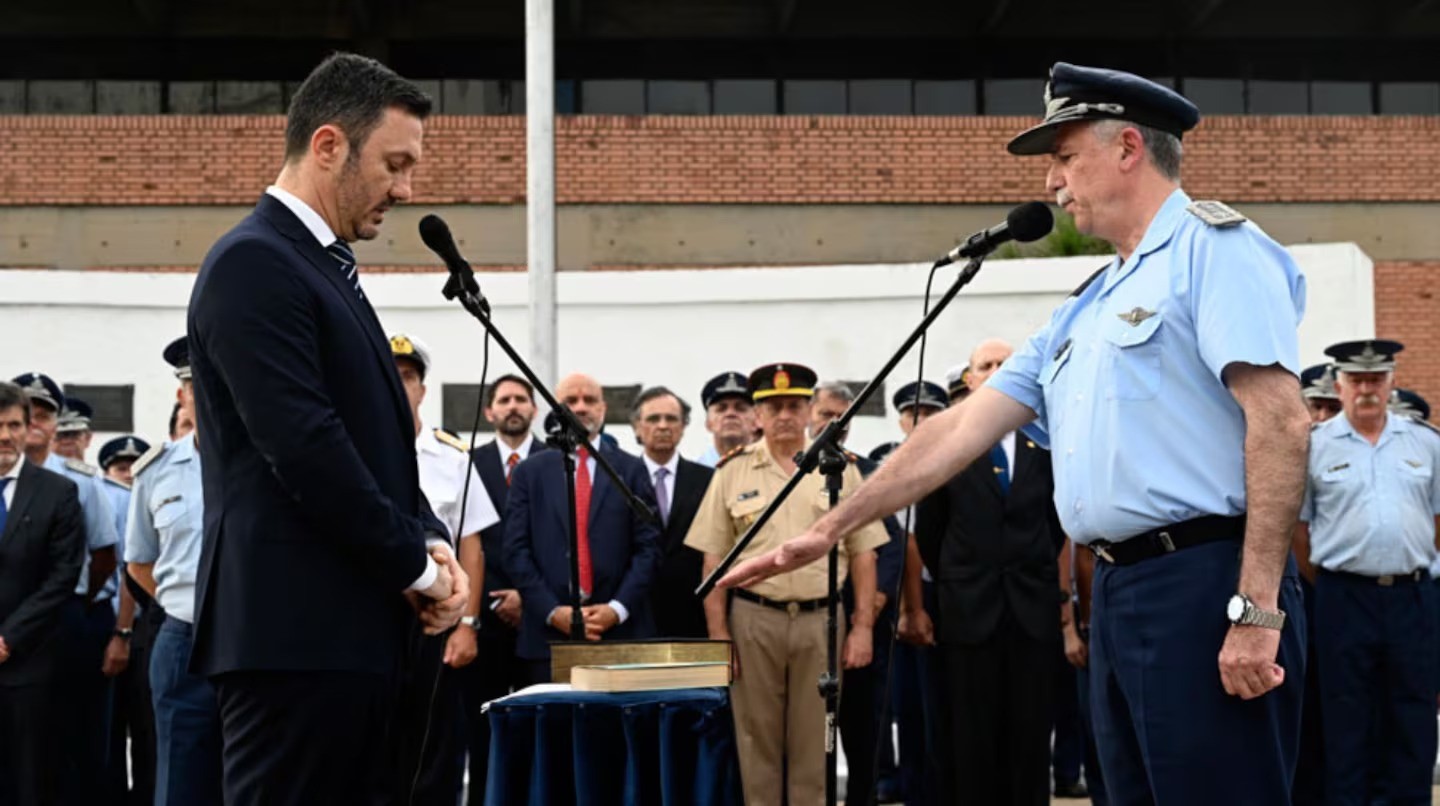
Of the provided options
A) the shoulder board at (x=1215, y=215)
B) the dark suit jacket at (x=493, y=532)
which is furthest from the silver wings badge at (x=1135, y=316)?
the dark suit jacket at (x=493, y=532)

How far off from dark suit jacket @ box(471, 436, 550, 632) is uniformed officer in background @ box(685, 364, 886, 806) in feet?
3.43

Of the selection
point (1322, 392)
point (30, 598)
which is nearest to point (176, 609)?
point (30, 598)

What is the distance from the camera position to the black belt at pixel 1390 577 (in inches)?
304

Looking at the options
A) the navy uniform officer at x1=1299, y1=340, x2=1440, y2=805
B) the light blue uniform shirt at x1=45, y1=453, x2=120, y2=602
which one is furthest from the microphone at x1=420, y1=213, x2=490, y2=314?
the navy uniform officer at x1=1299, y1=340, x2=1440, y2=805

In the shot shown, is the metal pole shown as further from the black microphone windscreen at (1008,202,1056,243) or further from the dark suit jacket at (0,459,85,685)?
the black microphone windscreen at (1008,202,1056,243)

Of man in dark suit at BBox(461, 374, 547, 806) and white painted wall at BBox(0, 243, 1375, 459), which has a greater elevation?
white painted wall at BBox(0, 243, 1375, 459)

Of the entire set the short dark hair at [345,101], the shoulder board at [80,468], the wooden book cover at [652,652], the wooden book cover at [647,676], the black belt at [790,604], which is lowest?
the black belt at [790,604]

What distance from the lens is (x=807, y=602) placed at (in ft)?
24.1

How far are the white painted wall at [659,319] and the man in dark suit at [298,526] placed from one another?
9.97 m

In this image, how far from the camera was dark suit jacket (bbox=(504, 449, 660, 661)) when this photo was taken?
7.62 meters

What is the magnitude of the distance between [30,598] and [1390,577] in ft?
20.4

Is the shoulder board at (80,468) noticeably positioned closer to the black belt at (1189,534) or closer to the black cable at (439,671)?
the black cable at (439,671)

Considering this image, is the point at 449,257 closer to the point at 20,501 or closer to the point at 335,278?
the point at 335,278

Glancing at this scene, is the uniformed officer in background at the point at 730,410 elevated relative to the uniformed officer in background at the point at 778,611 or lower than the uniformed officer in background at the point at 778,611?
elevated
